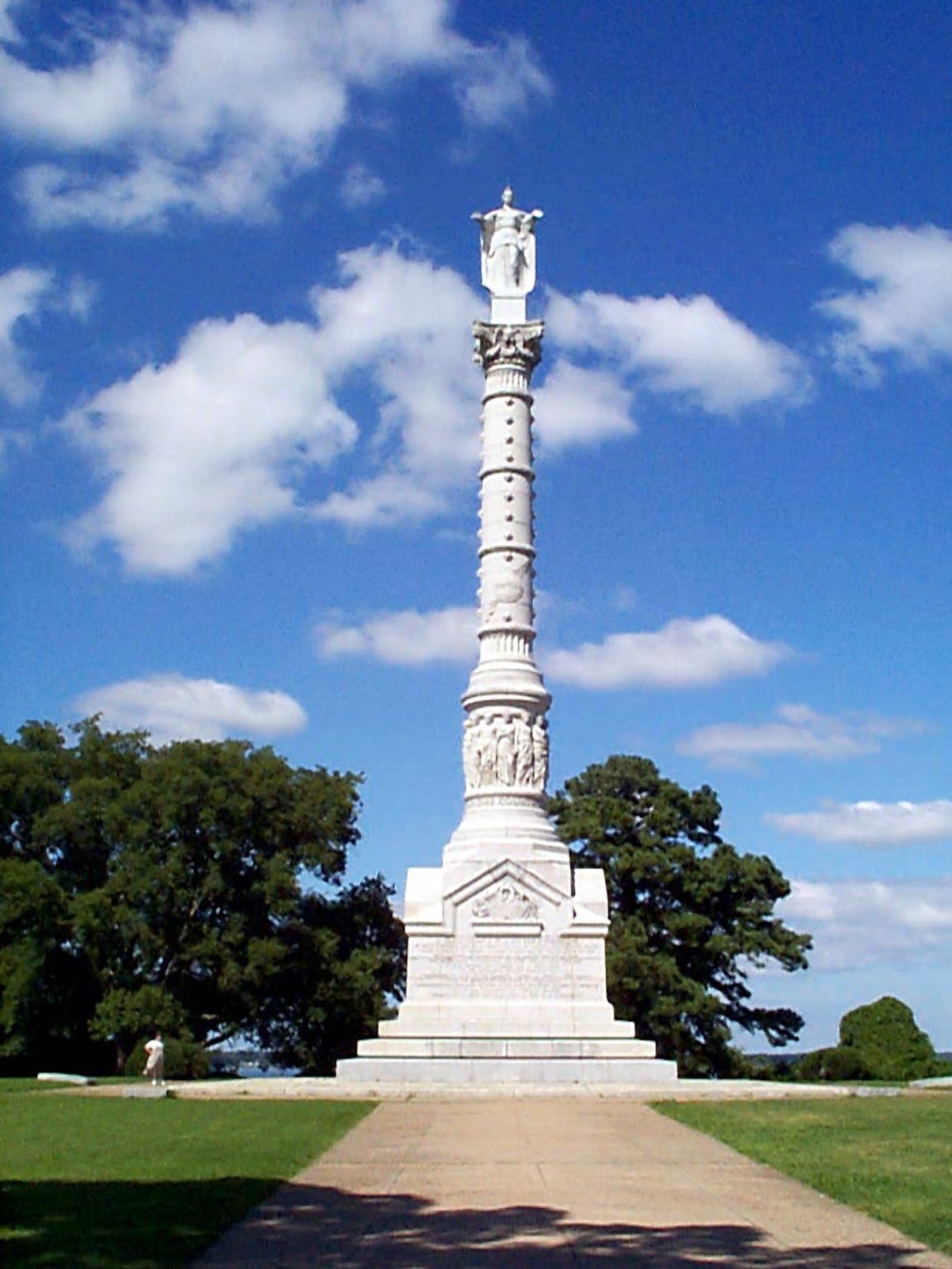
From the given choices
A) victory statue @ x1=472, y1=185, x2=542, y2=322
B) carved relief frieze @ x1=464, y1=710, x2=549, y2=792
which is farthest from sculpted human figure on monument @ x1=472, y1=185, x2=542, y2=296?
carved relief frieze @ x1=464, y1=710, x2=549, y2=792

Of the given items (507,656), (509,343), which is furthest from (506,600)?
(509,343)

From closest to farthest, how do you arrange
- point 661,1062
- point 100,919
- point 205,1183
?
point 205,1183 < point 661,1062 < point 100,919

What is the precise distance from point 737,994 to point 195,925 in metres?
16.0

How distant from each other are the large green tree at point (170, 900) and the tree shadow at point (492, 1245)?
82.5 ft

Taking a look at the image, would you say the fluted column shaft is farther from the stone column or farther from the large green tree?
the large green tree

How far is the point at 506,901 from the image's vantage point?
29.6 meters

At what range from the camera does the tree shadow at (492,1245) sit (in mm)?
7324

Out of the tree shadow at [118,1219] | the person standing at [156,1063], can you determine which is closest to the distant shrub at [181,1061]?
the person standing at [156,1063]

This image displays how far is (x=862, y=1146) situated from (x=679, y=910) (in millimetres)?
27666

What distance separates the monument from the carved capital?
0.03 m

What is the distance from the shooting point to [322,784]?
37.5m

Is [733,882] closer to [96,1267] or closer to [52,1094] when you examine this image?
[52,1094]

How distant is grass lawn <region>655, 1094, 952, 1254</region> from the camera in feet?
30.5

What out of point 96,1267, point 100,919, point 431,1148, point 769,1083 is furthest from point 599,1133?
point 100,919
